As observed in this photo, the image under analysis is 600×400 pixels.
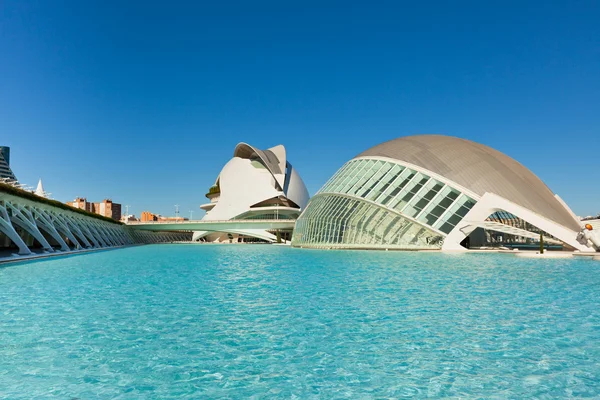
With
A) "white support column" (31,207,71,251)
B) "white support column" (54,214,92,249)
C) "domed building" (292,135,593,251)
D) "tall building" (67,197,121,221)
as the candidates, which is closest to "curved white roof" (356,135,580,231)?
"domed building" (292,135,593,251)

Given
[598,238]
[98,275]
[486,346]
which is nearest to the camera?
[486,346]

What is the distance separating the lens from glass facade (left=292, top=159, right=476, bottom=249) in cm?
3013

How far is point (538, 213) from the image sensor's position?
28.4 m

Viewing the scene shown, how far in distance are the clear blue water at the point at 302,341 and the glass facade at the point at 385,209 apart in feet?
57.2

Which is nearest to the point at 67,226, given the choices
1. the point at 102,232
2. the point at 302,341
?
the point at 102,232

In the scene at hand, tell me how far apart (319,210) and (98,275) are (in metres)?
24.6

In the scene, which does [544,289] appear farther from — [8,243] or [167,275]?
[8,243]

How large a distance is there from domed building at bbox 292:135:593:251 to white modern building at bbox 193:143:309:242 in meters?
38.5

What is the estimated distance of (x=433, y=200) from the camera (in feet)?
100

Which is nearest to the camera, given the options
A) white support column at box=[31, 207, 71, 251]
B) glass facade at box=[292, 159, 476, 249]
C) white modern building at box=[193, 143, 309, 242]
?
glass facade at box=[292, 159, 476, 249]

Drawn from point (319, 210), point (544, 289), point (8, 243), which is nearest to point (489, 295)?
point (544, 289)

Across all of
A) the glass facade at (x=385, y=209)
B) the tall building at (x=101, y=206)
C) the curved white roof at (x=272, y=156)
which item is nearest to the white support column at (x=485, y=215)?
the glass facade at (x=385, y=209)

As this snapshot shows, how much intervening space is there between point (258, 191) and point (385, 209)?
48786mm

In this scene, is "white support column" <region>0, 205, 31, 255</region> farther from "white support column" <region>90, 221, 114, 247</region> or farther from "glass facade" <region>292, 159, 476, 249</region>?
"white support column" <region>90, 221, 114, 247</region>
